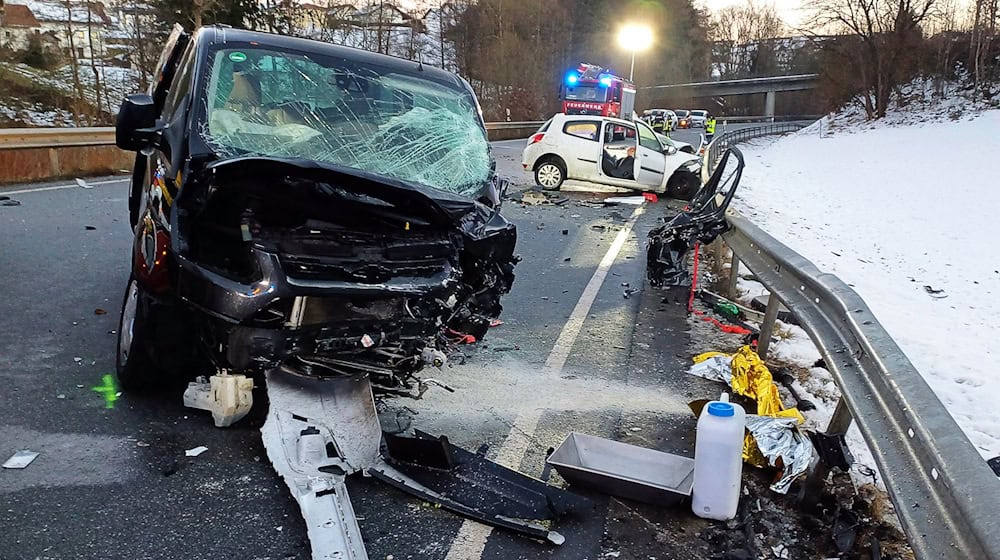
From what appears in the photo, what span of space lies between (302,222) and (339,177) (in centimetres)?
32

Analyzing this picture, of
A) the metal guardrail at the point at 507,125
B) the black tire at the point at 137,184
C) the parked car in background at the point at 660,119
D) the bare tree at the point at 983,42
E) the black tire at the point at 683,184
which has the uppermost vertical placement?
the bare tree at the point at 983,42

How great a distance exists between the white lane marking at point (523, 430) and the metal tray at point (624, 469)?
0.29m

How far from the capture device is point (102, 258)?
22.7 feet

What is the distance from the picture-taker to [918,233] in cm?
1405

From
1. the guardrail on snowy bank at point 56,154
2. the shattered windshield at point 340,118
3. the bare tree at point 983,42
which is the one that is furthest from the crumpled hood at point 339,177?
the bare tree at point 983,42

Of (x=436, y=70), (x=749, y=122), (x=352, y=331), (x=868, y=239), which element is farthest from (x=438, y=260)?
(x=749, y=122)

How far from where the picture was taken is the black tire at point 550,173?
1557 centimetres

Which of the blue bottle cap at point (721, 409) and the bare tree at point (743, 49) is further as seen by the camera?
the bare tree at point (743, 49)

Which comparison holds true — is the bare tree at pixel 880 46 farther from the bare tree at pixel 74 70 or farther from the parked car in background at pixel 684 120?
the bare tree at pixel 74 70

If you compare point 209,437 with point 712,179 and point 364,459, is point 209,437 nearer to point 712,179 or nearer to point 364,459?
point 364,459

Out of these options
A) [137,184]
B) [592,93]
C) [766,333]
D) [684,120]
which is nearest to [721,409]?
[766,333]

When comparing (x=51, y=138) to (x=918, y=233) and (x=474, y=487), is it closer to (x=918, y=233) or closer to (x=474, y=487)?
(x=474, y=487)

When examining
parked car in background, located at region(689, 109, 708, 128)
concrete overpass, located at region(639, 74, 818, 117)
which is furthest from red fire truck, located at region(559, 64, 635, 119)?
concrete overpass, located at region(639, 74, 818, 117)

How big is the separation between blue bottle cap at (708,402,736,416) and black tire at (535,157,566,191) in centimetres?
1268
